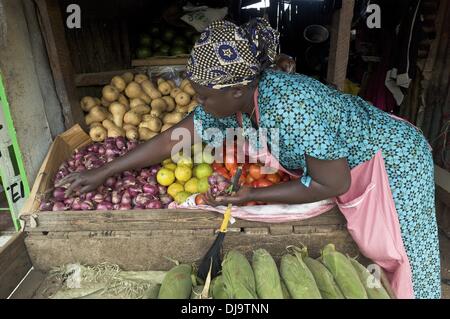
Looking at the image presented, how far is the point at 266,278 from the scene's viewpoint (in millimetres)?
1587

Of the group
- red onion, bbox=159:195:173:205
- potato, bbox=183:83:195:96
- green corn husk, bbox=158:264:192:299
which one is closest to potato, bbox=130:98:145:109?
potato, bbox=183:83:195:96

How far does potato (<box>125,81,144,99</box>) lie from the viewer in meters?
3.33

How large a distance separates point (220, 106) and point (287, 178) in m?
0.85

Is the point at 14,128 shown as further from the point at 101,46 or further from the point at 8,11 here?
the point at 101,46

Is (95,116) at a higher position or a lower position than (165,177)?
higher

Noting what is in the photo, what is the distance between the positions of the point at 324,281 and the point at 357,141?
0.73 m

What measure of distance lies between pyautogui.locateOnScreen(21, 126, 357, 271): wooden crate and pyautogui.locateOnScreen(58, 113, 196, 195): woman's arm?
0.84 ft

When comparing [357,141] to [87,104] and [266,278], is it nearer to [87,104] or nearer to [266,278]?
[266,278]

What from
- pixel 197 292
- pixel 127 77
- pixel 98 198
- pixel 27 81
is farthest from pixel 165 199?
Result: pixel 127 77

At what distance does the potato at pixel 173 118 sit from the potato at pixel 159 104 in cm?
13

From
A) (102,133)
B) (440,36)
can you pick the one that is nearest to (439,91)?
(440,36)

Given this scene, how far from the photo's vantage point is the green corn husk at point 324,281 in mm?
1514

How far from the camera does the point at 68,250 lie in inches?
79.4

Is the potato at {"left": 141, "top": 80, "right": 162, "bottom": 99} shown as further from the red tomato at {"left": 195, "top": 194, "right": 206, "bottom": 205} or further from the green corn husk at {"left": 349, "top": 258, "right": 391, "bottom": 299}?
the green corn husk at {"left": 349, "top": 258, "right": 391, "bottom": 299}
